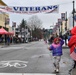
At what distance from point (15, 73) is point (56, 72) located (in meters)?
1.78

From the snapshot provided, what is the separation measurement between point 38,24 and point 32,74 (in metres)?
155

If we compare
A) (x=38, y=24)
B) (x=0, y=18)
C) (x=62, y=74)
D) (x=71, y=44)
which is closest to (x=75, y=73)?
(x=71, y=44)

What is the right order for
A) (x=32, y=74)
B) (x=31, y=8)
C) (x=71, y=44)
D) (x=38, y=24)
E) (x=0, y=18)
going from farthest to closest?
(x=38, y=24), (x=0, y=18), (x=31, y=8), (x=32, y=74), (x=71, y=44)

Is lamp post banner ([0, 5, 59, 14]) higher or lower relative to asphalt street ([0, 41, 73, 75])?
higher

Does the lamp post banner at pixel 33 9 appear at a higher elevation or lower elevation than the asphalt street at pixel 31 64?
higher

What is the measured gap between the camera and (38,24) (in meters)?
168

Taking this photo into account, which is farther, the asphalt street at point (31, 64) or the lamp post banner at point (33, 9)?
the lamp post banner at point (33, 9)

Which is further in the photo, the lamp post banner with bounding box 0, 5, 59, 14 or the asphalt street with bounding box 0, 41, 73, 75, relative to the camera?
the lamp post banner with bounding box 0, 5, 59, 14

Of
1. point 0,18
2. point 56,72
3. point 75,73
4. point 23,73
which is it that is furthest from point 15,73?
point 0,18

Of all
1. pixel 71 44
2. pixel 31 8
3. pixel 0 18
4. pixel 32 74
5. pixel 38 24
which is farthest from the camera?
pixel 38 24

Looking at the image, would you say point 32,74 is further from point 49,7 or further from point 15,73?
point 49,7

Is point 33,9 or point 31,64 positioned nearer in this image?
point 31,64

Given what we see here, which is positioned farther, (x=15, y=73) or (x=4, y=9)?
(x=4, y=9)

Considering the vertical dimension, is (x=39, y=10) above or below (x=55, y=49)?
above
